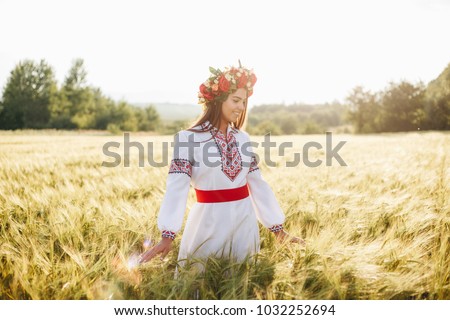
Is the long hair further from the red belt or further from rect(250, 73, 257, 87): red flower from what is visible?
the red belt

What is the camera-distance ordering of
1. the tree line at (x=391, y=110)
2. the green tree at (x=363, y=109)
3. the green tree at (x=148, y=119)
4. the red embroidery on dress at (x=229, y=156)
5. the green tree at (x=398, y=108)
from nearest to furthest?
1. the red embroidery on dress at (x=229, y=156)
2. the tree line at (x=391, y=110)
3. the green tree at (x=398, y=108)
4. the green tree at (x=363, y=109)
5. the green tree at (x=148, y=119)

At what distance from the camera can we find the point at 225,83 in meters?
1.74

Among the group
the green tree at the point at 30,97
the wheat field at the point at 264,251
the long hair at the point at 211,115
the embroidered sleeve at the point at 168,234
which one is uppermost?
the green tree at the point at 30,97

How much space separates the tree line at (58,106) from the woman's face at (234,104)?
25.7 ft

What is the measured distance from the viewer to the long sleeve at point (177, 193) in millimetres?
1668

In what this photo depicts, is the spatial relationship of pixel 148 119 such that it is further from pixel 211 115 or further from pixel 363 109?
pixel 211 115

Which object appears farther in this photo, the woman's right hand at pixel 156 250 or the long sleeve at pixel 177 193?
the long sleeve at pixel 177 193

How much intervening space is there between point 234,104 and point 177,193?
1.91 feet

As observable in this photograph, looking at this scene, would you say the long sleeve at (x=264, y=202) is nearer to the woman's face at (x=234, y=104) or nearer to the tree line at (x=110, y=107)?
the woman's face at (x=234, y=104)

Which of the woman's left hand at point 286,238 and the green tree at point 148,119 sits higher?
the green tree at point 148,119

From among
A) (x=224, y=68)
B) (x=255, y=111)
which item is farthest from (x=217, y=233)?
(x=255, y=111)

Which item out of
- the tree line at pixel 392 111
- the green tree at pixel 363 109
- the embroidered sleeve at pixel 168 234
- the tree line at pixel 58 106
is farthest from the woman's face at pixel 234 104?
the green tree at pixel 363 109

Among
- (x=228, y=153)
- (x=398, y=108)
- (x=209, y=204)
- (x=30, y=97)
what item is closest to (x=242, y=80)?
(x=228, y=153)
